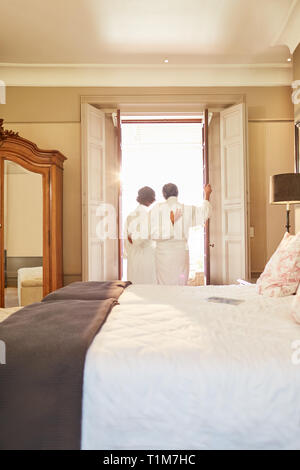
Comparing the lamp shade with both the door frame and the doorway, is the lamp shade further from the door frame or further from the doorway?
the doorway

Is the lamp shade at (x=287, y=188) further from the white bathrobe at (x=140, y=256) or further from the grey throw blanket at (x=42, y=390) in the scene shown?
the grey throw blanket at (x=42, y=390)

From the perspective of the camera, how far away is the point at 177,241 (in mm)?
3555

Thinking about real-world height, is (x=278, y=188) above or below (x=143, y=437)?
above

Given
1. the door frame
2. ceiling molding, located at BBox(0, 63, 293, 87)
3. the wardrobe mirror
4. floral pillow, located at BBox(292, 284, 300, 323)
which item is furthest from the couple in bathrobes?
floral pillow, located at BBox(292, 284, 300, 323)

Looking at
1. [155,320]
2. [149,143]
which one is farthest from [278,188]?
[149,143]

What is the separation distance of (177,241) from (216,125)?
170cm

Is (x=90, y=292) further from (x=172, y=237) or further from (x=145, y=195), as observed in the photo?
(x=145, y=195)

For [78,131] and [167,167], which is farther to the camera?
[167,167]

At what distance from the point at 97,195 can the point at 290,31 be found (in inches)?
104

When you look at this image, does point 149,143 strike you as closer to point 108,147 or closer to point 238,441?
point 108,147

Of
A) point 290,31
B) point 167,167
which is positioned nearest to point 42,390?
point 290,31

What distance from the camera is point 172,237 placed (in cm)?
351

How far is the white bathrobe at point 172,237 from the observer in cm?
346
